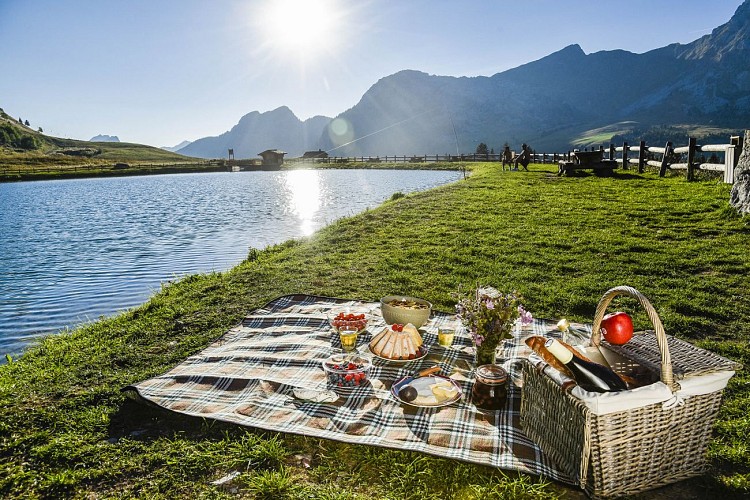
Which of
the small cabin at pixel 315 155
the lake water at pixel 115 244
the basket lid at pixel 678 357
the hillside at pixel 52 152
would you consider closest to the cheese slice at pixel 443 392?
the basket lid at pixel 678 357

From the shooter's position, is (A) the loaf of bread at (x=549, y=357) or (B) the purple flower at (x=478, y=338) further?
(B) the purple flower at (x=478, y=338)

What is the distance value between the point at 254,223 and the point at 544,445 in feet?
69.2

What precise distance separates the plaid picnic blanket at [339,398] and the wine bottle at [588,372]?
0.80 metres

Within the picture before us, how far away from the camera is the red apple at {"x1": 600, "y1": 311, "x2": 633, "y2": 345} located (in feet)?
12.3

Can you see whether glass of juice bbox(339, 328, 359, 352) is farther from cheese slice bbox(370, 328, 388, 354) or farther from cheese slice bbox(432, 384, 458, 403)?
cheese slice bbox(432, 384, 458, 403)

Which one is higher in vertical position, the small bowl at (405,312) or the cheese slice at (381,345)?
the small bowl at (405,312)

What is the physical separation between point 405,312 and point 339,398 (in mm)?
1487

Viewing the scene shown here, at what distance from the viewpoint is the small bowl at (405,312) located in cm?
563

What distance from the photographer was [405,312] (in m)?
5.62

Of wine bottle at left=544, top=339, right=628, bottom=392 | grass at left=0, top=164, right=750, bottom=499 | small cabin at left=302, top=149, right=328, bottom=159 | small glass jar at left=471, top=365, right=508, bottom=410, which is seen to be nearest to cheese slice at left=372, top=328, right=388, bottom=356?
small glass jar at left=471, top=365, right=508, bottom=410

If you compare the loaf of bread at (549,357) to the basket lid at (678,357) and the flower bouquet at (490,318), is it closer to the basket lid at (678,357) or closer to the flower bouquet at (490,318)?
the basket lid at (678,357)

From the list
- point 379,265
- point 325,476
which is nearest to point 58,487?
point 325,476

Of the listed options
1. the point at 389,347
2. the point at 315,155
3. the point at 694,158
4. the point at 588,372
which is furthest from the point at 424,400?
the point at 315,155

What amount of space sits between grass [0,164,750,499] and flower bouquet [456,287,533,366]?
4.43 ft
